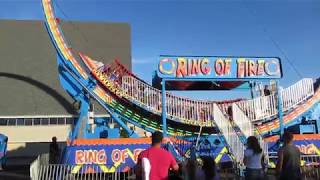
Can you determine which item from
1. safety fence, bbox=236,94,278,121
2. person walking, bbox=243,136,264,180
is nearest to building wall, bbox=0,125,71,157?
safety fence, bbox=236,94,278,121

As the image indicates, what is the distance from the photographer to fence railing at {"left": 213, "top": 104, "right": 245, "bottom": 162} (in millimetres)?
13867

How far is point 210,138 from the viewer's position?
16734 millimetres

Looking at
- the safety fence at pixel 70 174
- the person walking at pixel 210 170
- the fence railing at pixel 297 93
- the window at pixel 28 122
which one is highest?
the fence railing at pixel 297 93

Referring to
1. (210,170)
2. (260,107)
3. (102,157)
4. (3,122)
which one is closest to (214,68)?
(260,107)

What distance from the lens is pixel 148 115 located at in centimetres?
1684

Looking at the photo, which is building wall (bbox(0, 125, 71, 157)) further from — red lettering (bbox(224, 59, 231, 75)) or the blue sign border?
red lettering (bbox(224, 59, 231, 75))

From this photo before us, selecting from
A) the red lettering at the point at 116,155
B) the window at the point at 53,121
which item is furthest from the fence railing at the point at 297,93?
the window at the point at 53,121

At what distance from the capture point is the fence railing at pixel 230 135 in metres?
13.9

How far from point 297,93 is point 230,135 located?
5085 mm

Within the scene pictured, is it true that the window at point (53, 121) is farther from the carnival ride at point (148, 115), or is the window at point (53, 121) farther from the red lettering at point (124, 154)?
the red lettering at point (124, 154)

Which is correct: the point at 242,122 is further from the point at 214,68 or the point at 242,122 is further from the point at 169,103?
the point at 169,103

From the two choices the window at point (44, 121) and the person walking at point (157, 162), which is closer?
the person walking at point (157, 162)

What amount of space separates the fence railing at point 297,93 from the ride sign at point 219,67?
161 cm

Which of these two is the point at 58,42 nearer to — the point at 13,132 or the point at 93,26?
the point at 13,132
